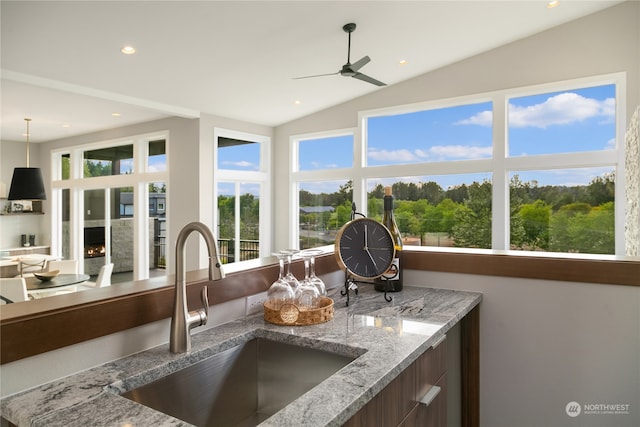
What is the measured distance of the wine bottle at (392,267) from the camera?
1.82 meters

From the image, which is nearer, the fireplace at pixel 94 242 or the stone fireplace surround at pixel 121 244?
the stone fireplace surround at pixel 121 244

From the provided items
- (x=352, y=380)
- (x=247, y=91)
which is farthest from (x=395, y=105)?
(x=352, y=380)

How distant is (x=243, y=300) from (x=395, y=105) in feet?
16.7

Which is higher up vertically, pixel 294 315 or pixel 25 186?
pixel 25 186

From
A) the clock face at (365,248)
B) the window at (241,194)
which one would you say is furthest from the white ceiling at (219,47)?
the clock face at (365,248)

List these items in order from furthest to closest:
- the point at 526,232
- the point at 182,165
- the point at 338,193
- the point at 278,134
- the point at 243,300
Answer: the point at 278,134 → the point at 338,193 → the point at 182,165 → the point at 526,232 → the point at 243,300

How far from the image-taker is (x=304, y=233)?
6.97 m

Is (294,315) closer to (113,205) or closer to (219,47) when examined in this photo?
(219,47)

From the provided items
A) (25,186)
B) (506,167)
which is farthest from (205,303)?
(25,186)

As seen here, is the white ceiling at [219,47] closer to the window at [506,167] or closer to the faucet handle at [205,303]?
the window at [506,167]

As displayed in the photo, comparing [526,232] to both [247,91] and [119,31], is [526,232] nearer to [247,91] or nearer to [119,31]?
[247,91]

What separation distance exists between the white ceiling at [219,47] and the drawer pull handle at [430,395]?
3184mm

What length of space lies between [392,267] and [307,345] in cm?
72

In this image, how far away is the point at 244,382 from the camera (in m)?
1.27
